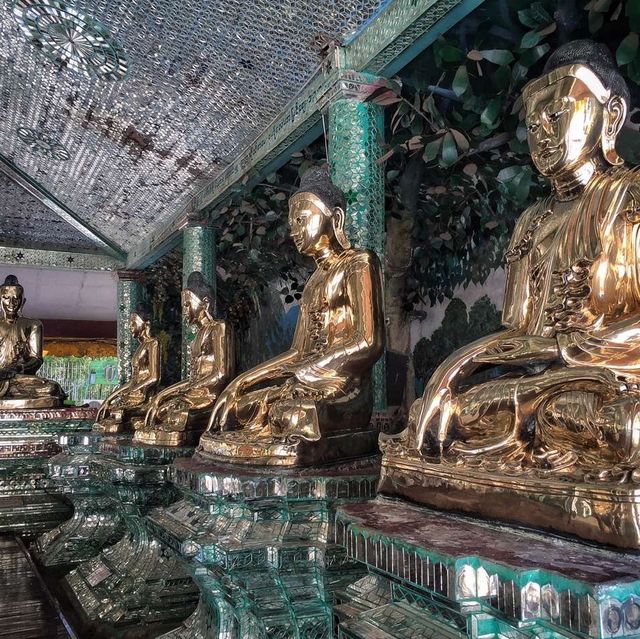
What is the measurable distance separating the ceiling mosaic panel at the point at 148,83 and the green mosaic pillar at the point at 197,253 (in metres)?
0.29

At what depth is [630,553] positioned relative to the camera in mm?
1112

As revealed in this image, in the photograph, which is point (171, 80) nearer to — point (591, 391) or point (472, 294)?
point (472, 294)

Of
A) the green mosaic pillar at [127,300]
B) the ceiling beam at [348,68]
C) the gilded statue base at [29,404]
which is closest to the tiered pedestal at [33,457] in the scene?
the gilded statue base at [29,404]

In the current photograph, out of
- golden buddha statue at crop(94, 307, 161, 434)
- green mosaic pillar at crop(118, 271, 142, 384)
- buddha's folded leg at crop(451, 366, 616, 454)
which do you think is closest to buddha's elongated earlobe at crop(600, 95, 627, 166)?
buddha's folded leg at crop(451, 366, 616, 454)

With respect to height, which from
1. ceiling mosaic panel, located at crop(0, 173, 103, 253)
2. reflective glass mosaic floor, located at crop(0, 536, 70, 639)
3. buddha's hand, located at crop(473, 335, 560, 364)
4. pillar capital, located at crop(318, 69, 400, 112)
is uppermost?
ceiling mosaic panel, located at crop(0, 173, 103, 253)

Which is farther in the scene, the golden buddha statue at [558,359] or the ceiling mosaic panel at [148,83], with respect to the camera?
the ceiling mosaic panel at [148,83]

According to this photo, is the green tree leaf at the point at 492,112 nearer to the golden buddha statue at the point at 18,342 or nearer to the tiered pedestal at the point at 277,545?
the tiered pedestal at the point at 277,545

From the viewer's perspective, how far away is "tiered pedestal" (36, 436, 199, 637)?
291cm

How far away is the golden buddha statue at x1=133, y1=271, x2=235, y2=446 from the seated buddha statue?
71.0 inches

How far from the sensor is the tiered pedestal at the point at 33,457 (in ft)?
17.0

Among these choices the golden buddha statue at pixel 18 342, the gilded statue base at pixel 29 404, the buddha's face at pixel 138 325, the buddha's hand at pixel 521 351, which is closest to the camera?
the buddha's hand at pixel 521 351

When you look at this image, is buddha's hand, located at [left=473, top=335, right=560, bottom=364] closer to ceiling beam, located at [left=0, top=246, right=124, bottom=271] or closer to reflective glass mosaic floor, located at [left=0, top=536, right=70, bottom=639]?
reflective glass mosaic floor, located at [left=0, top=536, right=70, bottom=639]

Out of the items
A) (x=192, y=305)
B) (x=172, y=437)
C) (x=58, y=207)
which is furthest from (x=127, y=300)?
(x=172, y=437)

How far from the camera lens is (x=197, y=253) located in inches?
202
